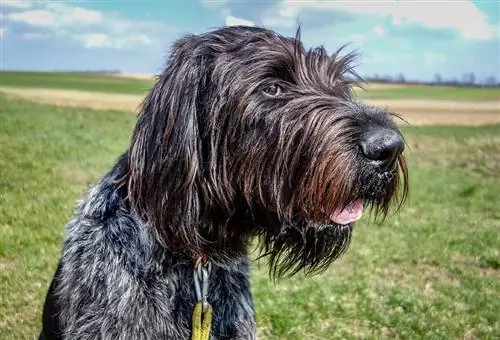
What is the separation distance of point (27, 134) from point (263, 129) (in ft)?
49.9

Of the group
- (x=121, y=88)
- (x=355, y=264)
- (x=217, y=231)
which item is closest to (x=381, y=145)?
(x=217, y=231)

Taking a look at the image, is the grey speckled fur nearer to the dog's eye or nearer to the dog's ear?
the dog's ear

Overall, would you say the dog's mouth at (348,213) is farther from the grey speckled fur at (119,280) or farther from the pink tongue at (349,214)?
the grey speckled fur at (119,280)

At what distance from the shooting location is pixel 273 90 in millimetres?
3596

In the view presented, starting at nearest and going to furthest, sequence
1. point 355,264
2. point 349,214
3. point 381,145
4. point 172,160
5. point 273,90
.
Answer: point 381,145 → point 172,160 → point 349,214 → point 273,90 → point 355,264

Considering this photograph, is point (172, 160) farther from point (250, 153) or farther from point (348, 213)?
point (348, 213)

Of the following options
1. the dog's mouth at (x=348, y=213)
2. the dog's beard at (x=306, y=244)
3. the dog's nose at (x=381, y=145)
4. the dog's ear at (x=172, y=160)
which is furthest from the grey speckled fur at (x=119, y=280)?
the dog's nose at (x=381, y=145)

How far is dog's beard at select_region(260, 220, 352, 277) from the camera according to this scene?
360 cm

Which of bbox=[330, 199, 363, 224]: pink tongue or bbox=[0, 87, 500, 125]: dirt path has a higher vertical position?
bbox=[330, 199, 363, 224]: pink tongue

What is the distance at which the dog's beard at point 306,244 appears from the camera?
360 cm

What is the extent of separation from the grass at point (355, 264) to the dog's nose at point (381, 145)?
252 centimetres

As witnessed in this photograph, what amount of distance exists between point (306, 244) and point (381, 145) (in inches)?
33.8

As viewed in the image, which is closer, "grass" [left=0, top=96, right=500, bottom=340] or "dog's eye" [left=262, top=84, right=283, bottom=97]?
"dog's eye" [left=262, top=84, right=283, bottom=97]

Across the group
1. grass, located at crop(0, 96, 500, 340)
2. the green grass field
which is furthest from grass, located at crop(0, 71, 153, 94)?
grass, located at crop(0, 96, 500, 340)
